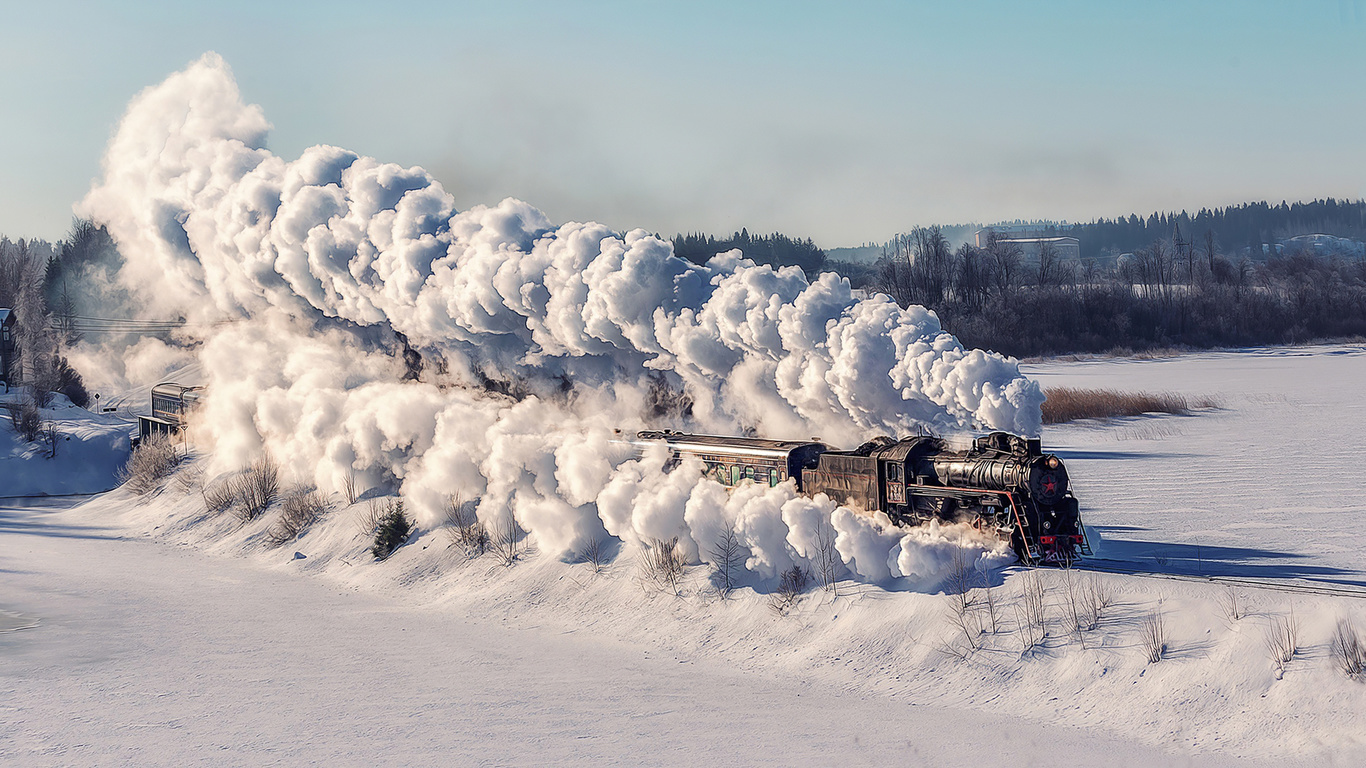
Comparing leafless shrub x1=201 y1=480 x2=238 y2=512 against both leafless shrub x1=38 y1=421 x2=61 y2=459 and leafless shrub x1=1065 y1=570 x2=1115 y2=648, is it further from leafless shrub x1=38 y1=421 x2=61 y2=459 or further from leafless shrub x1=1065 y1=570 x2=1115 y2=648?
leafless shrub x1=1065 y1=570 x2=1115 y2=648

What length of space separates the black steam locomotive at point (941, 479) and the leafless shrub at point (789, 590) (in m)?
2.22

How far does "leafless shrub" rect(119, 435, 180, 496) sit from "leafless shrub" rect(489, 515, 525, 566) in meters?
26.3

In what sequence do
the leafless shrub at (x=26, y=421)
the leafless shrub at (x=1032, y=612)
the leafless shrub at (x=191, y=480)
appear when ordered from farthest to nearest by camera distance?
the leafless shrub at (x=26, y=421)
the leafless shrub at (x=191, y=480)
the leafless shrub at (x=1032, y=612)

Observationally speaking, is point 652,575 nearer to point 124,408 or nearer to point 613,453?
point 613,453

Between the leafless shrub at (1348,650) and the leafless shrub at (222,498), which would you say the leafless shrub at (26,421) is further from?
the leafless shrub at (1348,650)

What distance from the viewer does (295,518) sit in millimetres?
40906

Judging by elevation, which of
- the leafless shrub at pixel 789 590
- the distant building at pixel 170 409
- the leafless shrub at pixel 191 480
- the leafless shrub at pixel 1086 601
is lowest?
the leafless shrub at pixel 789 590

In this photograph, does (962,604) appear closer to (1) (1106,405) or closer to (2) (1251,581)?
(2) (1251,581)

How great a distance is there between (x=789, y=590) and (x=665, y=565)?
3.97 m

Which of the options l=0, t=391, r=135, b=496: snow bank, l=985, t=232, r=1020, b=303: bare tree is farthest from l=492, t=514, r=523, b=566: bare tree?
l=985, t=232, r=1020, b=303: bare tree

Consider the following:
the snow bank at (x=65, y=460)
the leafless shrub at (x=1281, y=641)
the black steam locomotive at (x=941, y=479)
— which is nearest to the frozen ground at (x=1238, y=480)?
the black steam locomotive at (x=941, y=479)

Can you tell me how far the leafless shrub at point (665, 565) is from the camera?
2844 cm

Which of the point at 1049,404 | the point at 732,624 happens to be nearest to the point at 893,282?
the point at 1049,404

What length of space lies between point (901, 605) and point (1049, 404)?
46318 millimetres
